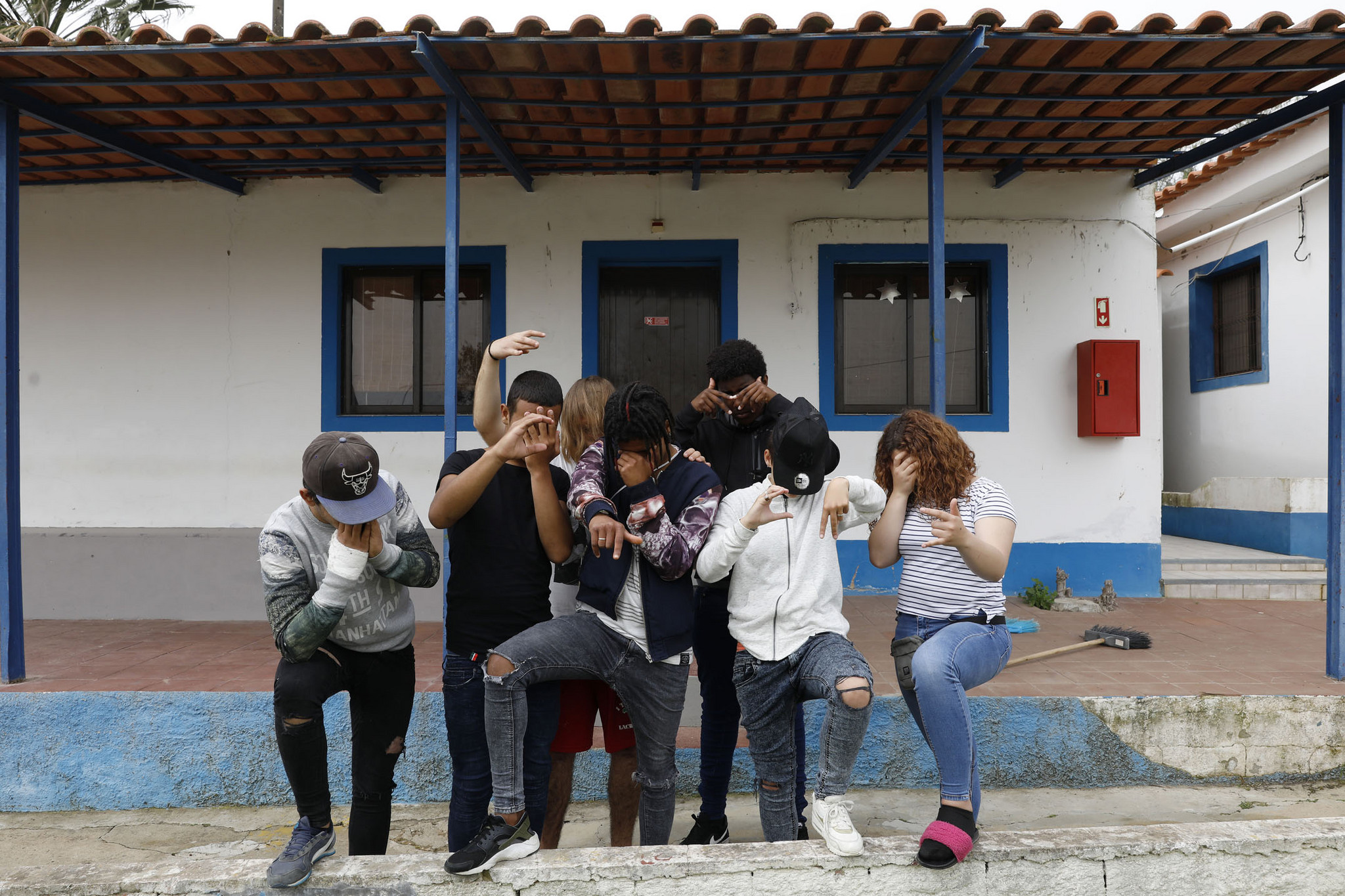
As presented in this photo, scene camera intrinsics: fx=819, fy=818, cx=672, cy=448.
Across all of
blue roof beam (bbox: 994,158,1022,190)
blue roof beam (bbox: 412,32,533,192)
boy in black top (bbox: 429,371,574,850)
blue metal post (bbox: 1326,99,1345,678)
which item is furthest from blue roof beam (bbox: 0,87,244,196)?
blue metal post (bbox: 1326,99,1345,678)

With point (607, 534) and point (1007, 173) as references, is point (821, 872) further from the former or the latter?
point (1007, 173)

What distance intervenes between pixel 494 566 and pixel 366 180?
4.36 meters

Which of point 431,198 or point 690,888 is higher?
point 431,198

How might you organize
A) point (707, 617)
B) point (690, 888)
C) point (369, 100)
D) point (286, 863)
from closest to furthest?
point (286, 863), point (690, 888), point (707, 617), point (369, 100)

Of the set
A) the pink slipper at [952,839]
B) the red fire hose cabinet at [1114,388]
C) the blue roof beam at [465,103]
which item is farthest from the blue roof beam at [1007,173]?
the pink slipper at [952,839]

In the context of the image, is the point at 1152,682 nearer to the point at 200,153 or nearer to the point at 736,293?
the point at 736,293

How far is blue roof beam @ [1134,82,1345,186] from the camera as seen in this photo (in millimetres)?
4422

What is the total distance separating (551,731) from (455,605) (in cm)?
53

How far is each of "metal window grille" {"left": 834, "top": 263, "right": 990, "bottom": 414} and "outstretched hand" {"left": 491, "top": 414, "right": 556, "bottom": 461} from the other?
4.22 meters

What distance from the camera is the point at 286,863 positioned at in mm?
2518

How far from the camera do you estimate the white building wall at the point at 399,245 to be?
630 cm

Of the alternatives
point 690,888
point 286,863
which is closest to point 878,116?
point 690,888

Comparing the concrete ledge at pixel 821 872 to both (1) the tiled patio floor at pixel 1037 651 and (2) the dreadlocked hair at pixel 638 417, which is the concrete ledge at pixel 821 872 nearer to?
(1) the tiled patio floor at pixel 1037 651

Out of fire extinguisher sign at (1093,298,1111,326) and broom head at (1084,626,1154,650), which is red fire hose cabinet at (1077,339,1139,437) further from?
broom head at (1084,626,1154,650)
